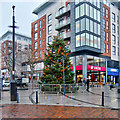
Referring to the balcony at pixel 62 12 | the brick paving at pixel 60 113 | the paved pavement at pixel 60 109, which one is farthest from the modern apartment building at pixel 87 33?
the brick paving at pixel 60 113

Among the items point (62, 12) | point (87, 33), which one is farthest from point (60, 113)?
point (62, 12)

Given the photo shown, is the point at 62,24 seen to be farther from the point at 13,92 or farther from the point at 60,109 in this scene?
the point at 60,109

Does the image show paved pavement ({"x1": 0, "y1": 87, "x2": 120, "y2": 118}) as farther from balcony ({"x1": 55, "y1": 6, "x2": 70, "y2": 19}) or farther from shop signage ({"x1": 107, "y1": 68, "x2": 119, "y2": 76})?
balcony ({"x1": 55, "y1": 6, "x2": 70, "y2": 19})

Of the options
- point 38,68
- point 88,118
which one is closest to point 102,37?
point 38,68

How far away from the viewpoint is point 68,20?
37.4 metres

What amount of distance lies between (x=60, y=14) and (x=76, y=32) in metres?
7.90

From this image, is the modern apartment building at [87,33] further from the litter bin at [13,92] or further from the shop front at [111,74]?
the litter bin at [13,92]

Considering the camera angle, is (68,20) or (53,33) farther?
(53,33)

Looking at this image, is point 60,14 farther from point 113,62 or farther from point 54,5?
point 113,62

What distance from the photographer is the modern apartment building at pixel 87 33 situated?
33.5m

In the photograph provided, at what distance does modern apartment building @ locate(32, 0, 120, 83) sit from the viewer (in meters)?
33.5

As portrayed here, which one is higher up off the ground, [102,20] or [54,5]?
[54,5]

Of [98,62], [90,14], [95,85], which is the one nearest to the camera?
[95,85]

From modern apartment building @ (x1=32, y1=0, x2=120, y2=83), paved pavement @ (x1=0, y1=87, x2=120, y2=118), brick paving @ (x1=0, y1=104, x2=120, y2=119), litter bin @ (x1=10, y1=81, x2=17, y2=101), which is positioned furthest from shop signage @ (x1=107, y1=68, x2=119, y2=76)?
brick paving @ (x1=0, y1=104, x2=120, y2=119)
